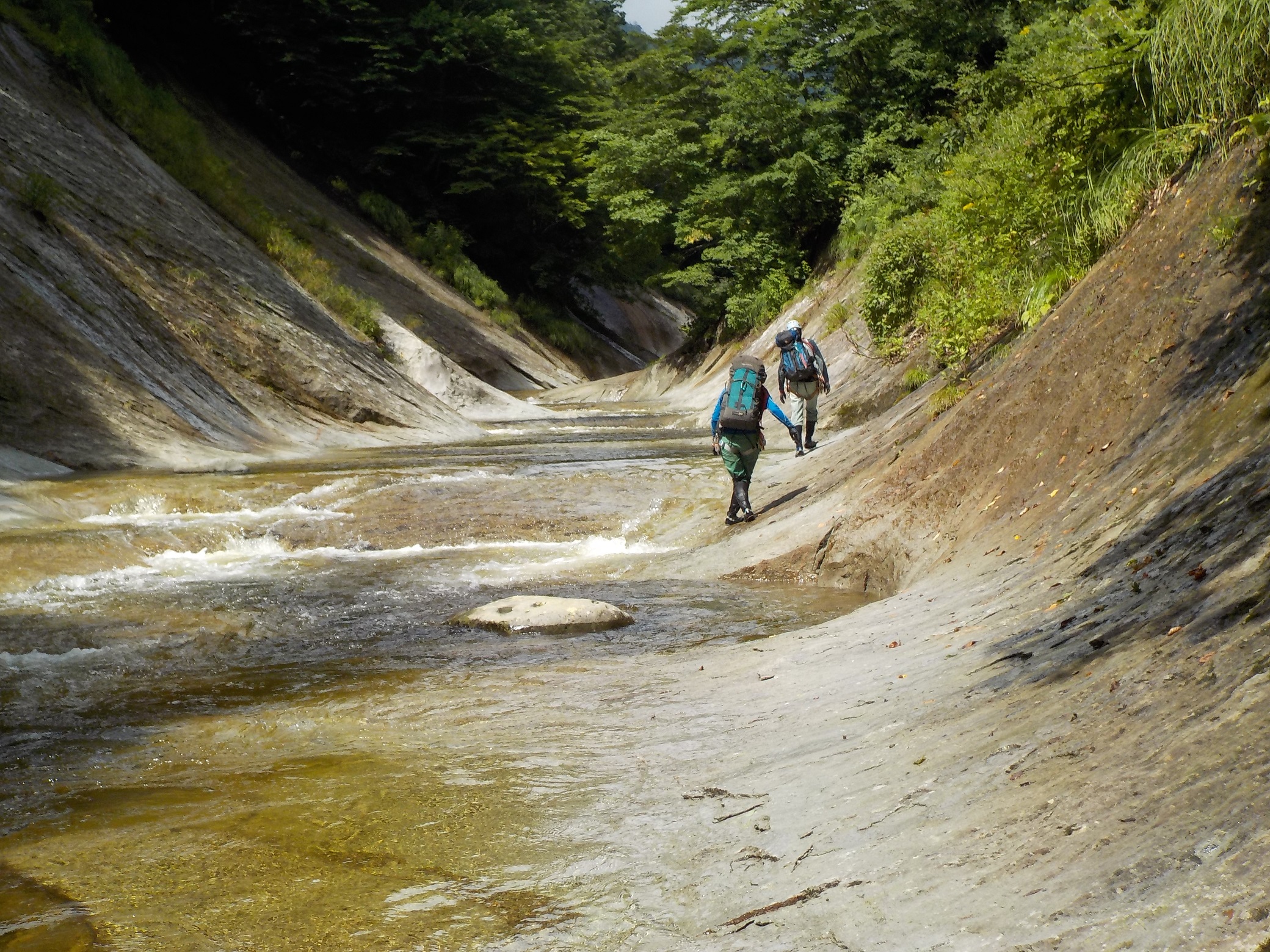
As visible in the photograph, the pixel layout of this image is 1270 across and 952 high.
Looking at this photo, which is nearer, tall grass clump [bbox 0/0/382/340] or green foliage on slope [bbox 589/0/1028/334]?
tall grass clump [bbox 0/0/382/340]

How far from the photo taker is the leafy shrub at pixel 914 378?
53.1 ft

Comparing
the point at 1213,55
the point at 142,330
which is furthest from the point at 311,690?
the point at 142,330

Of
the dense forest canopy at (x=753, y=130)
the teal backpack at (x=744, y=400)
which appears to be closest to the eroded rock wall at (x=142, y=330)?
the dense forest canopy at (x=753, y=130)

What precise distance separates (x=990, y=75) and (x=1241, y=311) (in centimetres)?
1622

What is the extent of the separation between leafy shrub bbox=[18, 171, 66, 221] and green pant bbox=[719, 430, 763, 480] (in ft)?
41.0

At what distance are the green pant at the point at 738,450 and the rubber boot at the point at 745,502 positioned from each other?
0.08m

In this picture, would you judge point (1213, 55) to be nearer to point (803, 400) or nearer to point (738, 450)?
point (738, 450)

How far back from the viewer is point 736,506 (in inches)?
501

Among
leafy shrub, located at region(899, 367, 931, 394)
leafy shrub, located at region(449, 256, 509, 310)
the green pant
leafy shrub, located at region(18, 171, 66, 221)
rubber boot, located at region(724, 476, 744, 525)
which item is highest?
leafy shrub, located at region(18, 171, 66, 221)

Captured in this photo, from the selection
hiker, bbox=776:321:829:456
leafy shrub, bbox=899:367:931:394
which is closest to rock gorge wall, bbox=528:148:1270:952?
hiker, bbox=776:321:829:456

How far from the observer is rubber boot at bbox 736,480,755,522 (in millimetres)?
12539

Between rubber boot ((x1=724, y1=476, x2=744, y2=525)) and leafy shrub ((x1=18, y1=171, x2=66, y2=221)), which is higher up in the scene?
leafy shrub ((x1=18, y1=171, x2=66, y2=221))

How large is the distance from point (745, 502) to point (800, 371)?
3.05 metres

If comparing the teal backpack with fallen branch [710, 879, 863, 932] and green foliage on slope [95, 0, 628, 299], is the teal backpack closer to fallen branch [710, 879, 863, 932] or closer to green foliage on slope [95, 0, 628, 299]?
fallen branch [710, 879, 863, 932]
